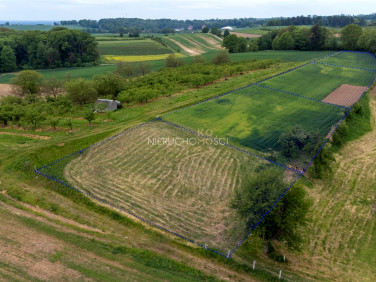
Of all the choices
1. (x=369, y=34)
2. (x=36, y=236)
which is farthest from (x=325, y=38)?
(x=36, y=236)

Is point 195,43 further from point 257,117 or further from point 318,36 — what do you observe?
point 257,117

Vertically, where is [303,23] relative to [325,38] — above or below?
above

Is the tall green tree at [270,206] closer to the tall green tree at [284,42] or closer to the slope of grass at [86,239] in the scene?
the slope of grass at [86,239]

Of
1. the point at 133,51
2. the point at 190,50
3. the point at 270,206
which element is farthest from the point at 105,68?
the point at 270,206

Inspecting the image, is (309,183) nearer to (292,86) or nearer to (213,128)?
(213,128)

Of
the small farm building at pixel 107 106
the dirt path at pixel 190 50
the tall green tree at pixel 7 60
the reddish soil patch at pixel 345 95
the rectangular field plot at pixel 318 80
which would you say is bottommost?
the small farm building at pixel 107 106

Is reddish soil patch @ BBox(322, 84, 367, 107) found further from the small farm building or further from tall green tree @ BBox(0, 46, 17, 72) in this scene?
tall green tree @ BBox(0, 46, 17, 72)

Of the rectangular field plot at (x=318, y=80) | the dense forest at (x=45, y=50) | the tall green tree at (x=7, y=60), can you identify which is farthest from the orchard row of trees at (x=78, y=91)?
the dense forest at (x=45, y=50)
